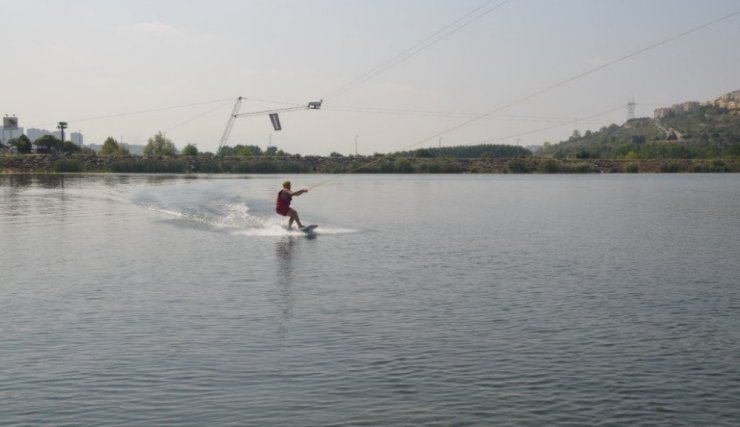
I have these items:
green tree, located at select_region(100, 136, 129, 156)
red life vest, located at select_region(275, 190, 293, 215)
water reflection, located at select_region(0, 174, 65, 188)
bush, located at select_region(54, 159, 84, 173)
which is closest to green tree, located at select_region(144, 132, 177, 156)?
green tree, located at select_region(100, 136, 129, 156)

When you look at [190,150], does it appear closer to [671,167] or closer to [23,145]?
[23,145]

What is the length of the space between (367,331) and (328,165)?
455ft

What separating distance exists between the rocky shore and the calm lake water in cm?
11194

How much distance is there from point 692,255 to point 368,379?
1777 centimetres

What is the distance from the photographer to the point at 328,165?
499 feet

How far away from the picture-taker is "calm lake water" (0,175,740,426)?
998 centimetres

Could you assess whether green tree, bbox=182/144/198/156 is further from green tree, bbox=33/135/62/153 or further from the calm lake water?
the calm lake water

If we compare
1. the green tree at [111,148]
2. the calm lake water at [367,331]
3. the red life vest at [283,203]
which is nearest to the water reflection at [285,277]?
the calm lake water at [367,331]

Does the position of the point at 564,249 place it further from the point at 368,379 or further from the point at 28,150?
the point at 28,150

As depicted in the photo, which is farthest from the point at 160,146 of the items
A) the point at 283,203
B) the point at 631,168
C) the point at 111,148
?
the point at 283,203

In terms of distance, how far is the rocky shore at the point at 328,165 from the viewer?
14000cm

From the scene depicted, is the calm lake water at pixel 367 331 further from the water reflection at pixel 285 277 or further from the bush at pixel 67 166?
the bush at pixel 67 166

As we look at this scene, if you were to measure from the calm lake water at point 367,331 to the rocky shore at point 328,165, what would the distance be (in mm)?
111938

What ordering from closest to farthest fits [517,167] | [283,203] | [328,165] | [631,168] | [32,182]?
1. [283,203]
2. [32,182]
3. [328,165]
4. [517,167]
5. [631,168]
